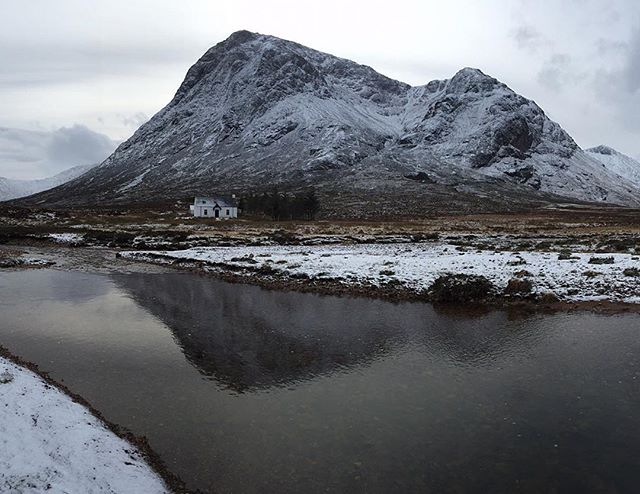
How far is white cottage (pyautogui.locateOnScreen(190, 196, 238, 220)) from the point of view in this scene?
124688 millimetres

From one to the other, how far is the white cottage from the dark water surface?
98601 mm

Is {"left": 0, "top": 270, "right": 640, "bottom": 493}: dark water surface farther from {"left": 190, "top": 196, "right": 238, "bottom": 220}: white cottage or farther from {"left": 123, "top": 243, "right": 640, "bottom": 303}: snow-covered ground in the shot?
{"left": 190, "top": 196, "right": 238, "bottom": 220}: white cottage

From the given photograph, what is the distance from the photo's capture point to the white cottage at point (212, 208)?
12469cm

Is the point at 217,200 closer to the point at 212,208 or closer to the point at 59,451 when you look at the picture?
the point at 212,208

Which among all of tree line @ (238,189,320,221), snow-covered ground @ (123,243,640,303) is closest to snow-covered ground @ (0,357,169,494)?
snow-covered ground @ (123,243,640,303)

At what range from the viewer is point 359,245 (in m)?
58.5

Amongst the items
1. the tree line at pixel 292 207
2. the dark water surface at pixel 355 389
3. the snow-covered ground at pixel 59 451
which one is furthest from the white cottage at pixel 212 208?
the snow-covered ground at pixel 59 451

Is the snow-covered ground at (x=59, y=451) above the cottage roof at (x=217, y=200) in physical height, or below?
below

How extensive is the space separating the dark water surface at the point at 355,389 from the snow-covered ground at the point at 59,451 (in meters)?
0.98

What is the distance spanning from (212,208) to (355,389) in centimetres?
11441

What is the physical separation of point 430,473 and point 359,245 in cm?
4776

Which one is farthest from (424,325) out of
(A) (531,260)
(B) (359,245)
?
(B) (359,245)

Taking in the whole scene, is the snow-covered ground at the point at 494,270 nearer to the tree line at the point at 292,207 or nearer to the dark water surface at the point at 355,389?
the dark water surface at the point at 355,389

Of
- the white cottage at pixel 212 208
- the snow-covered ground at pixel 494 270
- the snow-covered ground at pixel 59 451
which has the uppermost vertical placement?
the white cottage at pixel 212 208
